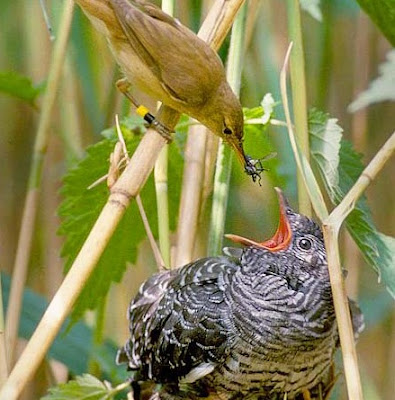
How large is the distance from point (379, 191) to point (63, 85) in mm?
965

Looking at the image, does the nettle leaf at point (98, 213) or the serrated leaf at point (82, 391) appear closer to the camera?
the serrated leaf at point (82, 391)

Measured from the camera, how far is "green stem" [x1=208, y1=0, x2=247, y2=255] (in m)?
1.41

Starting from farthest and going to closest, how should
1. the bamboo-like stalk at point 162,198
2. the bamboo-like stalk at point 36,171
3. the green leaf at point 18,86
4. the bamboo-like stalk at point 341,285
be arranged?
1. the green leaf at point 18,86
2. the bamboo-like stalk at point 36,171
3. the bamboo-like stalk at point 162,198
4. the bamboo-like stalk at point 341,285

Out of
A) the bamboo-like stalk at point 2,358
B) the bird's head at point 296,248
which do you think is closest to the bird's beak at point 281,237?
the bird's head at point 296,248

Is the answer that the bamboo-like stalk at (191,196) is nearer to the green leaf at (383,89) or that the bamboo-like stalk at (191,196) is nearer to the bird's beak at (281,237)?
the bird's beak at (281,237)

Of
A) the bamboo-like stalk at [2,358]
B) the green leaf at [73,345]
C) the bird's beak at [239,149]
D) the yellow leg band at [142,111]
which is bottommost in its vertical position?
the green leaf at [73,345]

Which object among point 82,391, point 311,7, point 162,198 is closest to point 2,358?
point 82,391

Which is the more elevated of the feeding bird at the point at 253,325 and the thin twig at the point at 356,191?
the thin twig at the point at 356,191

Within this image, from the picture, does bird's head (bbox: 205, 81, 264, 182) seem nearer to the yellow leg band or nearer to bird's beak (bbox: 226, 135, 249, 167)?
bird's beak (bbox: 226, 135, 249, 167)

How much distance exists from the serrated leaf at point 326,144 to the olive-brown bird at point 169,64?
103mm

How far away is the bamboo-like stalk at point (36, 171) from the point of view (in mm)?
1604

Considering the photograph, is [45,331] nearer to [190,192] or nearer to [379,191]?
[190,192]

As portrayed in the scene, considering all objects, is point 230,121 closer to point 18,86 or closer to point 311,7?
point 311,7

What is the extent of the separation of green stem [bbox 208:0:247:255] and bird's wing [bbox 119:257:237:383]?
1.6 inches
